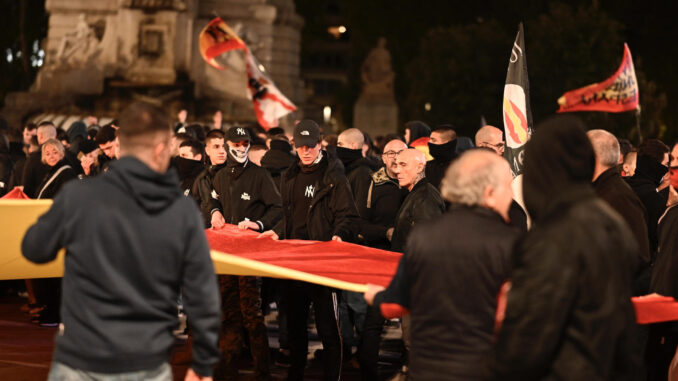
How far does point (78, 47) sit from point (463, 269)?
28.9 meters

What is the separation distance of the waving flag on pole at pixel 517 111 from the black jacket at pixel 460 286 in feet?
14.0

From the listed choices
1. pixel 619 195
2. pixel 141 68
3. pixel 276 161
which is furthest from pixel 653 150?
pixel 141 68

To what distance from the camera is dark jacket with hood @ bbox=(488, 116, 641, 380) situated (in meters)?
4.47

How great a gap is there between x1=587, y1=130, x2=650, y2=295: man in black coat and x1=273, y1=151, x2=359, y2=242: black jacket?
8.73 feet

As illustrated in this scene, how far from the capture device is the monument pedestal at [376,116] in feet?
131

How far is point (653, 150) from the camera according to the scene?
1191 cm

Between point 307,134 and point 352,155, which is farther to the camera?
point 352,155

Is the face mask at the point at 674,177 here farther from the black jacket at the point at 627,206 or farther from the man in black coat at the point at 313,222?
the man in black coat at the point at 313,222

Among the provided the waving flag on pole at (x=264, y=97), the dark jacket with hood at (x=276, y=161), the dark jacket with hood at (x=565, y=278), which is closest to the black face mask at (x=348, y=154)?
the dark jacket with hood at (x=276, y=161)

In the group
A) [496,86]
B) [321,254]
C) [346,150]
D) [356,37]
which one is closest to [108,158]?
[346,150]

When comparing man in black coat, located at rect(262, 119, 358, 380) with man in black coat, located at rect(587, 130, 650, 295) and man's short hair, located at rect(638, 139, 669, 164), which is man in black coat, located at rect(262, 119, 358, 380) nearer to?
man in black coat, located at rect(587, 130, 650, 295)

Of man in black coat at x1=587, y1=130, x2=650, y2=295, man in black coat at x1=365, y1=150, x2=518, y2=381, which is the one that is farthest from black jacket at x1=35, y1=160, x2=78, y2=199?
man in black coat at x1=365, y1=150, x2=518, y2=381

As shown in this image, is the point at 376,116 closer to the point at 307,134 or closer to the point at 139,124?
the point at 307,134

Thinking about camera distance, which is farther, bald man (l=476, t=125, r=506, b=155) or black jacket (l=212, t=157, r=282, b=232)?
bald man (l=476, t=125, r=506, b=155)
